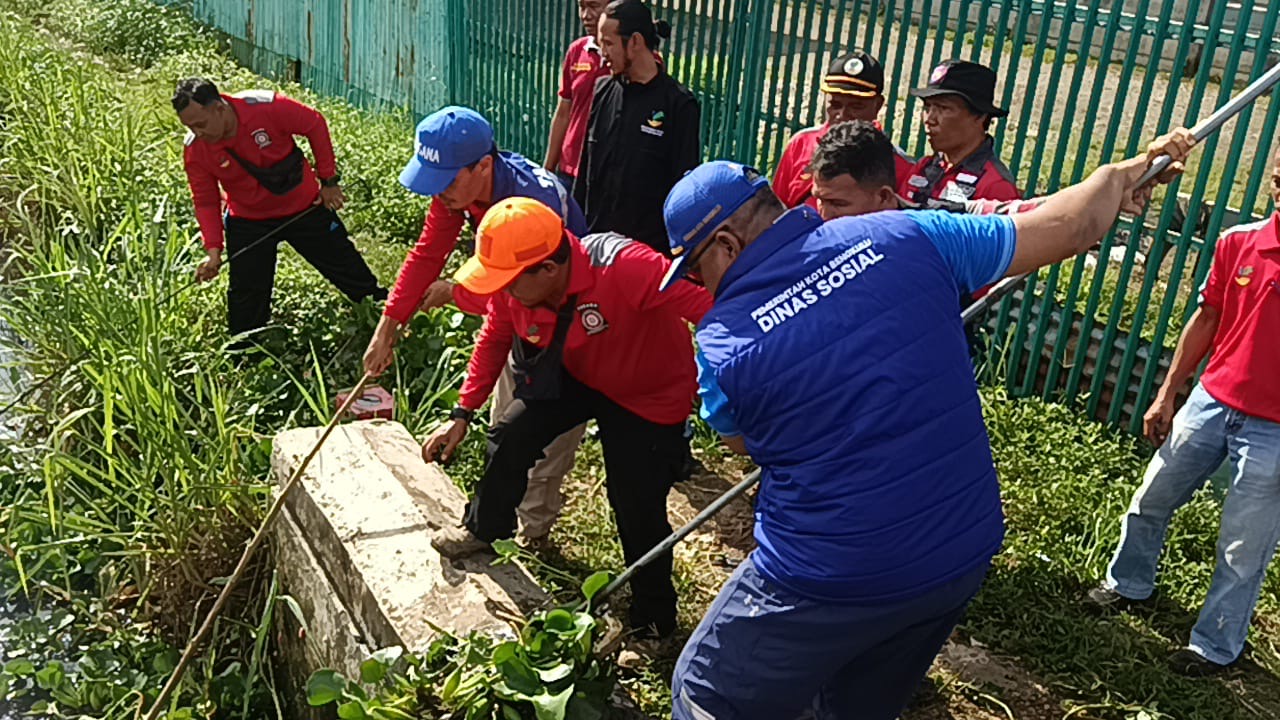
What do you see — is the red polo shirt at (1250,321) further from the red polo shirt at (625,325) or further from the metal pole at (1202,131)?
the red polo shirt at (625,325)

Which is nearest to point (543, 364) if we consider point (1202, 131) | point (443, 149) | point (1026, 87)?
point (443, 149)

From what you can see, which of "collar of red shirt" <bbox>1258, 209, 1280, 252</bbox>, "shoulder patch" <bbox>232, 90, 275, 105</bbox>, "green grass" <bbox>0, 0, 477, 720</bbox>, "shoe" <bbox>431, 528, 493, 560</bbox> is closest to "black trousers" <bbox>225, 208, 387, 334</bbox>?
"green grass" <bbox>0, 0, 477, 720</bbox>

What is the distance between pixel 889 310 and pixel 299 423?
3308 millimetres

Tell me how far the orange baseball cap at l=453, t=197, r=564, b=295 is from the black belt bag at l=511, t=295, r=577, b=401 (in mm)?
231

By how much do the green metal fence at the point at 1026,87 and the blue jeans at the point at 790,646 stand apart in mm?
2738

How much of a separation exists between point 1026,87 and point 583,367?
2.98 meters

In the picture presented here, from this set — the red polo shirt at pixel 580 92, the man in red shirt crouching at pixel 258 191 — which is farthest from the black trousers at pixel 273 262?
the red polo shirt at pixel 580 92

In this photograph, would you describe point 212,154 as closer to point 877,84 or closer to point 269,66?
point 877,84

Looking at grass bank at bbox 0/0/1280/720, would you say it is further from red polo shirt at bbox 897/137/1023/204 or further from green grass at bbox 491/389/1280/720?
red polo shirt at bbox 897/137/1023/204

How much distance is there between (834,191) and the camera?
3.18 m

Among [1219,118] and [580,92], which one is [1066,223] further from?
[580,92]

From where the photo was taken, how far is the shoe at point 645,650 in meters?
3.61

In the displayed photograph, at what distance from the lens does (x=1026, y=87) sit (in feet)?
16.9

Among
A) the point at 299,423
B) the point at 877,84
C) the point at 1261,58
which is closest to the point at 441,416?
the point at 299,423
